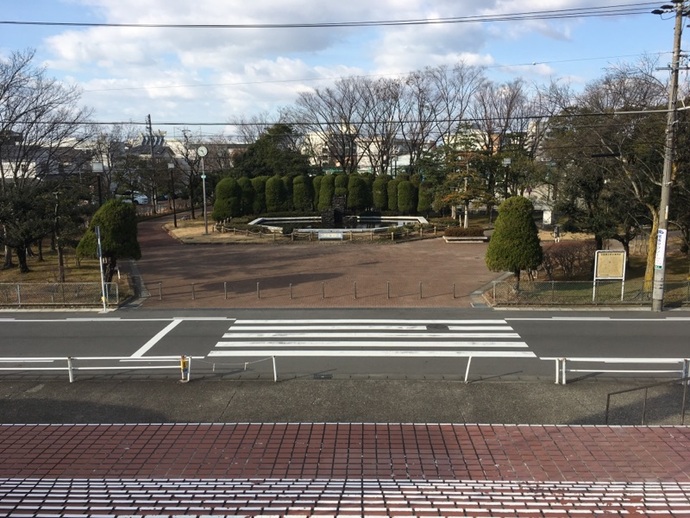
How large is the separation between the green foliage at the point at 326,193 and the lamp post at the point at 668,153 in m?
34.0

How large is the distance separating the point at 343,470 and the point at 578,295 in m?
14.2

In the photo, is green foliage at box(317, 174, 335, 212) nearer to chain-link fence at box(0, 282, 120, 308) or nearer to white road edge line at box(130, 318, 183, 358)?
chain-link fence at box(0, 282, 120, 308)

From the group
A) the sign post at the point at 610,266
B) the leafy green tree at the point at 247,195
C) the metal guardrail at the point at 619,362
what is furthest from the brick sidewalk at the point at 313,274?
the leafy green tree at the point at 247,195

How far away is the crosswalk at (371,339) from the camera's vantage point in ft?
46.3

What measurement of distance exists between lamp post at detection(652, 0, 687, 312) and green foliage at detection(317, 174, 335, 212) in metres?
34.0

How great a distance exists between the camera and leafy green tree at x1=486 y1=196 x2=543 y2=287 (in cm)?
1927

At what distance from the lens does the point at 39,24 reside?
1466 cm

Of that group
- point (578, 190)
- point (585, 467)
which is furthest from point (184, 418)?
point (578, 190)

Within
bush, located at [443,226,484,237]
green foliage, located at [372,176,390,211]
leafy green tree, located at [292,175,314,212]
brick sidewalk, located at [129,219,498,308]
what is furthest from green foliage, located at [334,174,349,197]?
bush, located at [443,226,484,237]

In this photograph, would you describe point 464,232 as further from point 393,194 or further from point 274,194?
point 274,194

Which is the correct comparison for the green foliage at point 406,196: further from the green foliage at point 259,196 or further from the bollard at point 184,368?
the bollard at point 184,368

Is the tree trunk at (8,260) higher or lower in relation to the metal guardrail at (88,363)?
higher

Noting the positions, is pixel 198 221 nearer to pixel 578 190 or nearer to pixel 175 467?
pixel 578 190

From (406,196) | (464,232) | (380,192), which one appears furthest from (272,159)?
(464,232)
